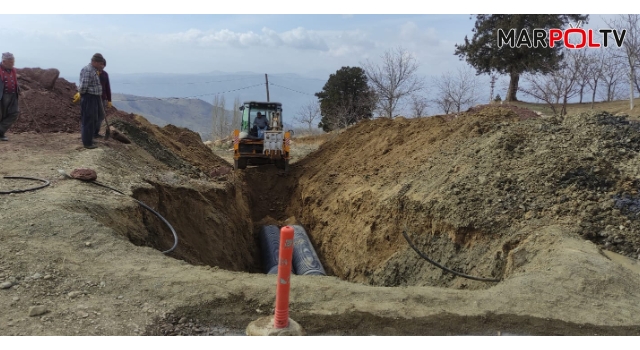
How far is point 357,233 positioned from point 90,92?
597cm

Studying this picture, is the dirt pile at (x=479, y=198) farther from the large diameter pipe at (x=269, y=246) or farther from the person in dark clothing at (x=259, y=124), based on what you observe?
the person in dark clothing at (x=259, y=124)

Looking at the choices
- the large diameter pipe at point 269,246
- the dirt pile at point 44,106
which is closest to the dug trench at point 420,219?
the large diameter pipe at point 269,246

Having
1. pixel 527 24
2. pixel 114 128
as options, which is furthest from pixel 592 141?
pixel 527 24

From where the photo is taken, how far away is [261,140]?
14422 mm

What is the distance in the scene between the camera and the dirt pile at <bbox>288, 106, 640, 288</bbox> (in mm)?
6270

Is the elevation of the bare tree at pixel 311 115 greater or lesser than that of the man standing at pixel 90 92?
greater

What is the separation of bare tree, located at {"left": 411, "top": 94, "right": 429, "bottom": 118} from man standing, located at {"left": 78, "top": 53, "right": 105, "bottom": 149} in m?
19.7

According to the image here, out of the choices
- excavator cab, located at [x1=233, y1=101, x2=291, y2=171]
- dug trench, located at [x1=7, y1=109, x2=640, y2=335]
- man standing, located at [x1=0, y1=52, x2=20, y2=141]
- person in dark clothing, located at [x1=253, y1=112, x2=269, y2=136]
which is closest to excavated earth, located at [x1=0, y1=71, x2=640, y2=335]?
dug trench, located at [x1=7, y1=109, x2=640, y2=335]

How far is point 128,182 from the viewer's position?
789cm

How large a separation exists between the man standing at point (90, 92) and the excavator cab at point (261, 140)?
17.7ft

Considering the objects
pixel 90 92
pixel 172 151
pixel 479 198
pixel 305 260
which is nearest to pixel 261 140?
pixel 172 151

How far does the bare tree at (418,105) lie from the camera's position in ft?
85.5

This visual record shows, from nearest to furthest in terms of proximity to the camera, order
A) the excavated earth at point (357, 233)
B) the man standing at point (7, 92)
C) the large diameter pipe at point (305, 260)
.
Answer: the excavated earth at point (357, 233), the large diameter pipe at point (305, 260), the man standing at point (7, 92)
